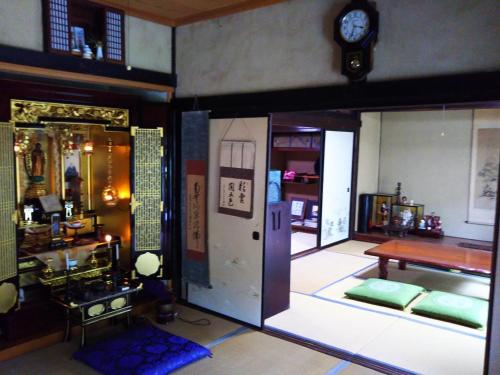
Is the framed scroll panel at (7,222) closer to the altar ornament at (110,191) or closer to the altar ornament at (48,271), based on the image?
the altar ornament at (48,271)

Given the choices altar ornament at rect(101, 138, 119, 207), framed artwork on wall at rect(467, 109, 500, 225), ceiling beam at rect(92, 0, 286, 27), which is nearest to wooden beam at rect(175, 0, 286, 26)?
ceiling beam at rect(92, 0, 286, 27)

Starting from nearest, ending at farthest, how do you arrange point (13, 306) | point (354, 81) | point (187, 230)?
1. point (354, 81)
2. point (13, 306)
3. point (187, 230)

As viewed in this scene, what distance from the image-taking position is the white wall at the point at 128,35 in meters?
3.33

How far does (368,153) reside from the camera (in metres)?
8.04

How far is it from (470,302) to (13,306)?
4.36 metres

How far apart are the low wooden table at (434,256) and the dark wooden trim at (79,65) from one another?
328cm

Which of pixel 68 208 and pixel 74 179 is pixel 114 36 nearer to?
pixel 74 179

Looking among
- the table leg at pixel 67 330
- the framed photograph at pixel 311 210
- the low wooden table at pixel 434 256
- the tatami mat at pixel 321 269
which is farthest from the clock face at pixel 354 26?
the framed photograph at pixel 311 210

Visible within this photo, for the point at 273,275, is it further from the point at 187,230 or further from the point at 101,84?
the point at 101,84

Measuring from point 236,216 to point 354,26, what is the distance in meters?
1.92

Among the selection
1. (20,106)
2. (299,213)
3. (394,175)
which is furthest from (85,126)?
(394,175)

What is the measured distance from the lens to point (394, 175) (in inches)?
319

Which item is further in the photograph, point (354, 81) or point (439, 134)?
point (439, 134)

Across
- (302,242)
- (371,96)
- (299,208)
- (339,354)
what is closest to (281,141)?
(299,208)
